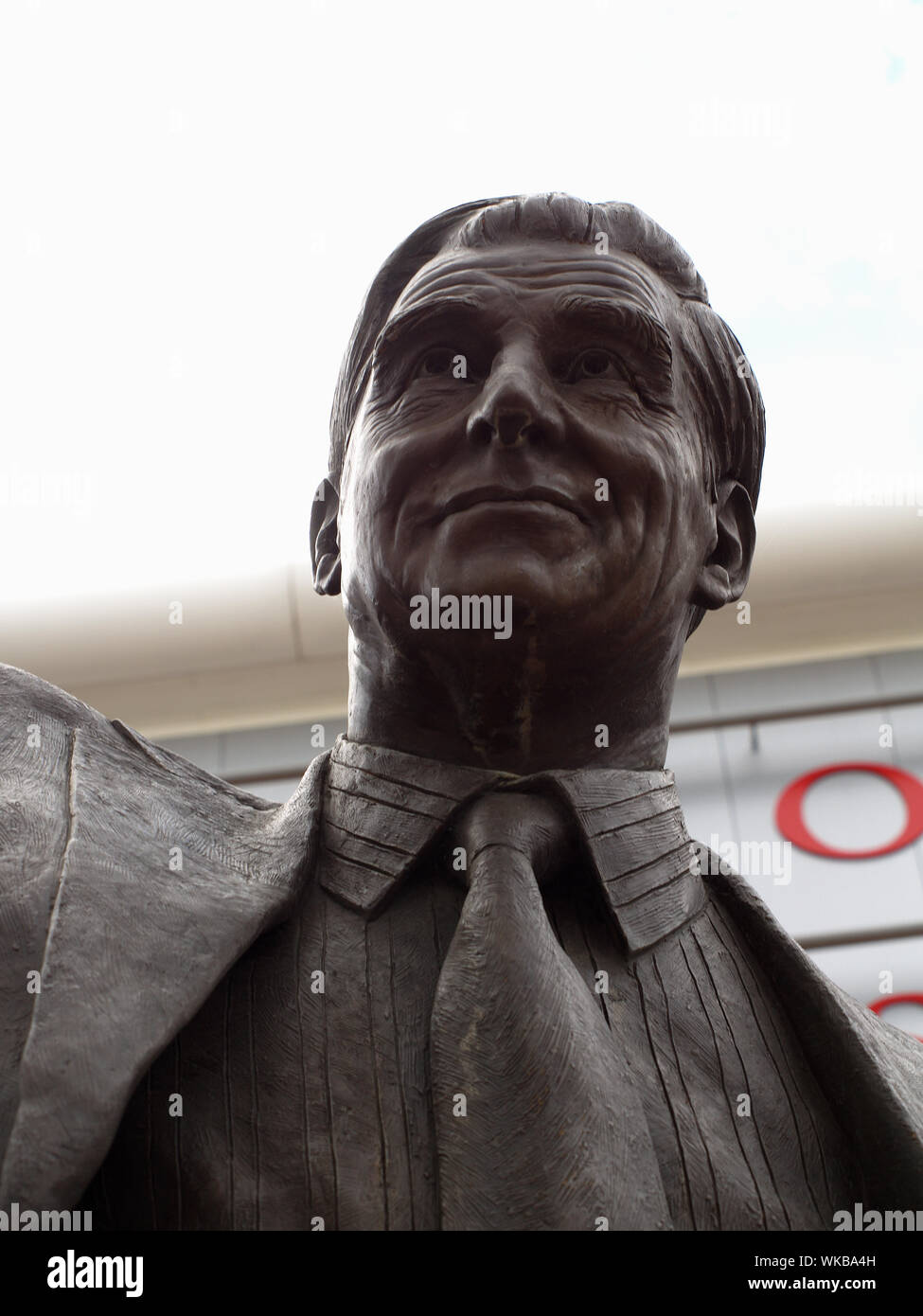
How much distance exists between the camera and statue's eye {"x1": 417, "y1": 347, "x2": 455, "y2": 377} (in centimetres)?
257

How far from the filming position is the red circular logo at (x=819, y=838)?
8.49 meters

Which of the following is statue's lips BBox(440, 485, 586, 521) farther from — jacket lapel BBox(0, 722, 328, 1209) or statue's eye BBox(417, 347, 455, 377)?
jacket lapel BBox(0, 722, 328, 1209)

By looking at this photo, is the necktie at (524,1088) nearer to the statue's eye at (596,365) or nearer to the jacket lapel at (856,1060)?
the jacket lapel at (856,1060)

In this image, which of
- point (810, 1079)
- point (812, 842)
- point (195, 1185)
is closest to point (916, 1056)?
point (810, 1079)

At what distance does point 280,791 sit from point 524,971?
280 inches

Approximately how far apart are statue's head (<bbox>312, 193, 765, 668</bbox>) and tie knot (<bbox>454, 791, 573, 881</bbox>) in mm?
240

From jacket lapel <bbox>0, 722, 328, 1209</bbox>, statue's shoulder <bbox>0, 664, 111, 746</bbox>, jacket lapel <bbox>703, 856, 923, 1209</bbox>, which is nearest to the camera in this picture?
jacket lapel <bbox>0, 722, 328, 1209</bbox>

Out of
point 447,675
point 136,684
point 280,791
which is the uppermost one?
point 136,684

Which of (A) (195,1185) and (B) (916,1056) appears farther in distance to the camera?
(B) (916,1056)

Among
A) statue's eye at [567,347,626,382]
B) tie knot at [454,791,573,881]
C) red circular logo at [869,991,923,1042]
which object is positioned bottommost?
tie knot at [454,791,573,881]

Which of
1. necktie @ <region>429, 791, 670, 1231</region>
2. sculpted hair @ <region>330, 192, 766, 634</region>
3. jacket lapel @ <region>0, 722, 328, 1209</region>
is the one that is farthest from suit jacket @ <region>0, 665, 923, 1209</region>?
sculpted hair @ <region>330, 192, 766, 634</region>

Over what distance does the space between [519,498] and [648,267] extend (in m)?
0.71
